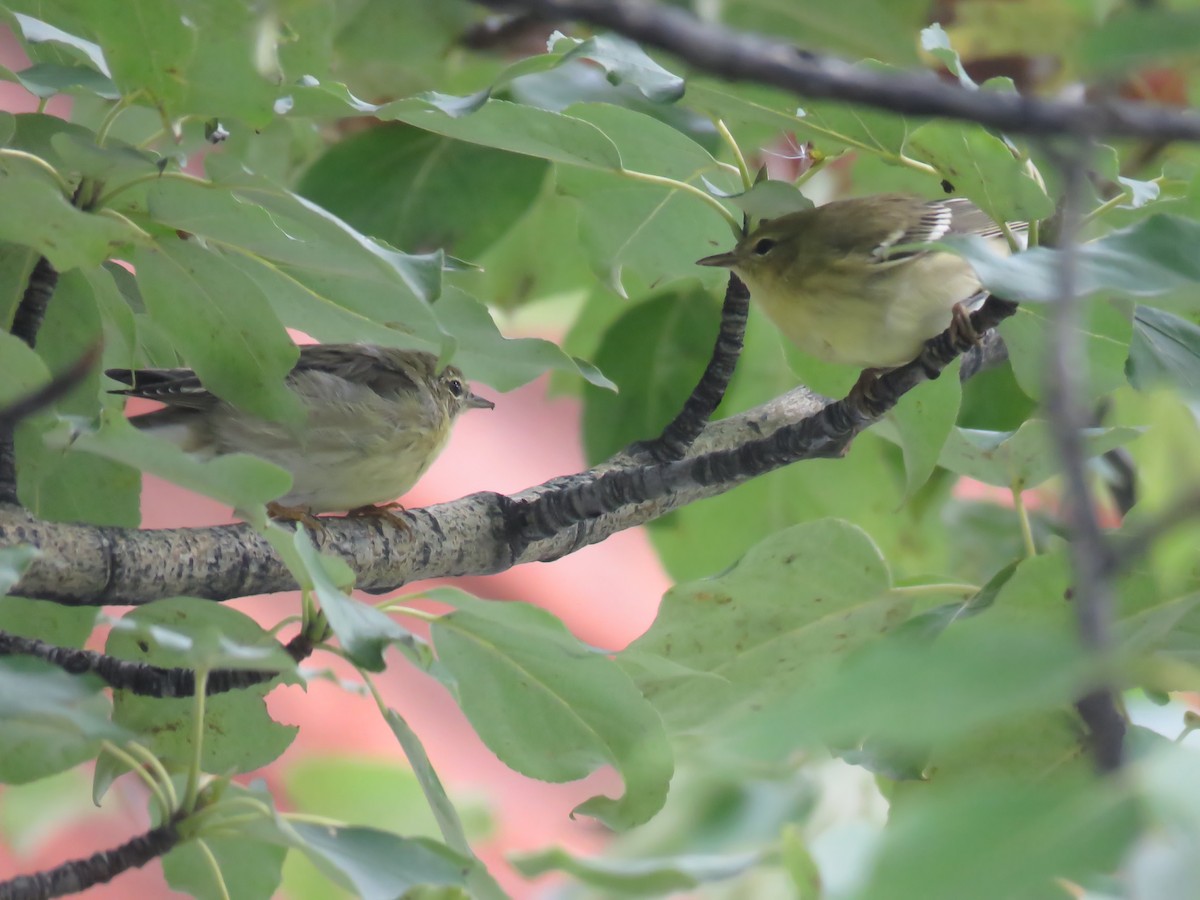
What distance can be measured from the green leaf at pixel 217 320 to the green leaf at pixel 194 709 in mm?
220

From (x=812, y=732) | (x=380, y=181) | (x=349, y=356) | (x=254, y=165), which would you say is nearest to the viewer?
(x=812, y=732)

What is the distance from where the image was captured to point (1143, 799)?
17.3 inches

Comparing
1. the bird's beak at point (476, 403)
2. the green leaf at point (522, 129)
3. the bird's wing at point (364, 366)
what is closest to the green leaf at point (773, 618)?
the green leaf at point (522, 129)

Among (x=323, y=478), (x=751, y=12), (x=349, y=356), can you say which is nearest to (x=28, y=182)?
(x=751, y=12)

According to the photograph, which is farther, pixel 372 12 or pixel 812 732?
pixel 372 12

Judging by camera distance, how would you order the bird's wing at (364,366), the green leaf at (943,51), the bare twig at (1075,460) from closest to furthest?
1. the bare twig at (1075,460)
2. the green leaf at (943,51)
3. the bird's wing at (364,366)

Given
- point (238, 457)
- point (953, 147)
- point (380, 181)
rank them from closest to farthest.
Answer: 1. point (238, 457)
2. point (953, 147)
3. point (380, 181)

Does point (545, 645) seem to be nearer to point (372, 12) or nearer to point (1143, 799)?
point (1143, 799)

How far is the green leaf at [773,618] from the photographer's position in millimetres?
1399

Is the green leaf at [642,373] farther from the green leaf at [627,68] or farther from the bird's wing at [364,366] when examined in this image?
the green leaf at [627,68]

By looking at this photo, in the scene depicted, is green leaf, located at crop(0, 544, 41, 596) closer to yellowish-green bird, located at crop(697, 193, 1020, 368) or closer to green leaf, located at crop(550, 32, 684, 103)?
green leaf, located at crop(550, 32, 684, 103)

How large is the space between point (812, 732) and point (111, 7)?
0.98 metres

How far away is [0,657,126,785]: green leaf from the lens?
3.01 ft

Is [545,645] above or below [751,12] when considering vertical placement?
below
